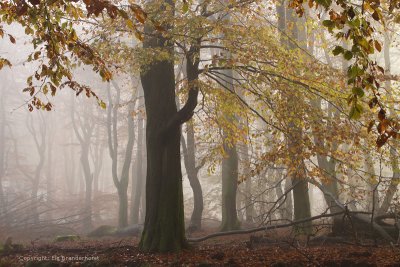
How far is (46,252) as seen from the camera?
33.7 feet

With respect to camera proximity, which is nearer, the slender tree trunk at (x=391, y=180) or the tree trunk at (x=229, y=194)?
the slender tree trunk at (x=391, y=180)

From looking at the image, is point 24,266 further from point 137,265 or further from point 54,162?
point 54,162

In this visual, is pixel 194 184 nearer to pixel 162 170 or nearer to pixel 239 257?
pixel 162 170

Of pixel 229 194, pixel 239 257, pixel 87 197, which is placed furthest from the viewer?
pixel 87 197

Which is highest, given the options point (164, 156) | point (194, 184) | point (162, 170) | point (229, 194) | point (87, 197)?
point (164, 156)

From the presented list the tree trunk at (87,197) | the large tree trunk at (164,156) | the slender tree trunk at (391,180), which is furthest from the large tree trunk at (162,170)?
the tree trunk at (87,197)

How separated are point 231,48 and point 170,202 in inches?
156

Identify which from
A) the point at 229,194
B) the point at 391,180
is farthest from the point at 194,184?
the point at 391,180

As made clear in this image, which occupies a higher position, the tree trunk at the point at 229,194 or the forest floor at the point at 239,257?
the tree trunk at the point at 229,194

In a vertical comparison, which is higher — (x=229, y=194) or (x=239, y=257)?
(x=229, y=194)

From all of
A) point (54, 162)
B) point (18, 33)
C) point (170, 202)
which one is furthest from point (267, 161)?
point (54, 162)

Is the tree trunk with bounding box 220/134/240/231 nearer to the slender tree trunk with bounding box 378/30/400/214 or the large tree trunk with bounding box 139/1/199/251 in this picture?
the slender tree trunk with bounding box 378/30/400/214

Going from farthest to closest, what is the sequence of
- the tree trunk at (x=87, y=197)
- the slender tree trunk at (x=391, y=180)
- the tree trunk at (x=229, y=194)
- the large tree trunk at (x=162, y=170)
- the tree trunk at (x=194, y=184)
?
the tree trunk at (x=87, y=197) → the tree trunk at (x=194, y=184) → the tree trunk at (x=229, y=194) → the slender tree trunk at (x=391, y=180) → the large tree trunk at (x=162, y=170)

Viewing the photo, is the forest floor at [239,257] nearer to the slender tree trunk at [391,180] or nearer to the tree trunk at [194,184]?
the slender tree trunk at [391,180]
